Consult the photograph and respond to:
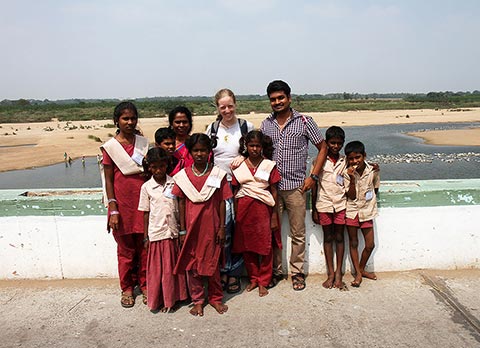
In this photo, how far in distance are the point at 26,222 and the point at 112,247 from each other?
0.74 metres

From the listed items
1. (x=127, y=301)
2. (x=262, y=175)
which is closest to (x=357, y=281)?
(x=262, y=175)

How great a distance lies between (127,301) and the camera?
128 inches

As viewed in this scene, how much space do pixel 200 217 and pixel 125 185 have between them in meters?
0.64

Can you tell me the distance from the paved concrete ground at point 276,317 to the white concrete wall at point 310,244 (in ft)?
0.40

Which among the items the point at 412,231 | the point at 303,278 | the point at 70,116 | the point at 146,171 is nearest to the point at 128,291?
the point at 146,171

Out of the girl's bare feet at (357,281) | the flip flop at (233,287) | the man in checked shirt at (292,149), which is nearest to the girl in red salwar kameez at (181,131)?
the man in checked shirt at (292,149)

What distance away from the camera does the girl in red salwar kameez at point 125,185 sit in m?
3.19

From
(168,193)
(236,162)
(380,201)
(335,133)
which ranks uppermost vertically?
(335,133)

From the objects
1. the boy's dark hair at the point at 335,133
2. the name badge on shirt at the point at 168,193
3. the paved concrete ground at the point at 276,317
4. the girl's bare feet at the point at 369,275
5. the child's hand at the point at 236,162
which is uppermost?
the boy's dark hair at the point at 335,133

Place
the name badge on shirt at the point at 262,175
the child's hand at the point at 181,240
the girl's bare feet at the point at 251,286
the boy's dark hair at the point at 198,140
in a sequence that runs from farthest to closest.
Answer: the girl's bare feet at the point at 251,286
the name badge on shirt at the point at 262,175
the child's hand at the point at 181,240
the boy's dark hair at the point at 198,140

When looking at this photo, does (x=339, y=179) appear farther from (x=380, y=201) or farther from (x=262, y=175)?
(x=262, y=175)

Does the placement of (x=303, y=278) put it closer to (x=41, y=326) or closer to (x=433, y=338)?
(x=433, y=338)

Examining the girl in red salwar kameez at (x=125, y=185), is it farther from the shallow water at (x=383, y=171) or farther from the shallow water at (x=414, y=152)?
the shallow water at (x=414, y=152)

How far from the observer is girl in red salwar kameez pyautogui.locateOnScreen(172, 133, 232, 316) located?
10.1 ft
